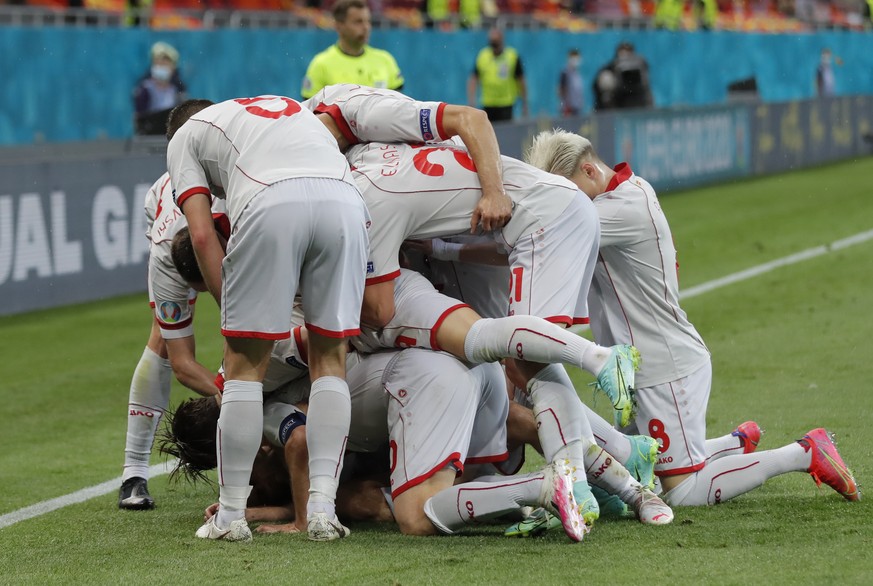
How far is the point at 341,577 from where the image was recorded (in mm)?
4375

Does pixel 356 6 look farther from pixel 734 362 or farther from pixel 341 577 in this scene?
pixel 341 577

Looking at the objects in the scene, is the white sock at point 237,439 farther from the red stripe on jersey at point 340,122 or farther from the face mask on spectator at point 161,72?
the face mask on spectator at point 161,72

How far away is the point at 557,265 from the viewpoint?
5.23m

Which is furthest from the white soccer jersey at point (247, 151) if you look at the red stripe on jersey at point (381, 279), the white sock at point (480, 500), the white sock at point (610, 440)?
the white sock at point (610, 440)

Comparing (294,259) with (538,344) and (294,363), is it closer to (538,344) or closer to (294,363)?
(294,363)

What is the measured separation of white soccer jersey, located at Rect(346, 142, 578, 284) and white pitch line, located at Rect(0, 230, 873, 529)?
1.79 m

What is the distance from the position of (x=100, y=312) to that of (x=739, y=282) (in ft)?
17.8

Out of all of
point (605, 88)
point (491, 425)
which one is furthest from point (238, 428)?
point (605, 88)

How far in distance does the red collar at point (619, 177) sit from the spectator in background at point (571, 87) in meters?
17.3

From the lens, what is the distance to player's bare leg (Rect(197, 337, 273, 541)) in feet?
16.1

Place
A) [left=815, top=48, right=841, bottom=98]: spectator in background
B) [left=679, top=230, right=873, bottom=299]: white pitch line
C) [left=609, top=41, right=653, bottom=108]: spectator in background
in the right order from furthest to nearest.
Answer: [left=815, top=48, right=841, bottom=98]: spectator in background → [left=609, top=41, right=653, bottom=108]: spectator in background → [left=679, top=230, right=873, bottom=299]: white pitch line

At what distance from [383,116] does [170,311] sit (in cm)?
119

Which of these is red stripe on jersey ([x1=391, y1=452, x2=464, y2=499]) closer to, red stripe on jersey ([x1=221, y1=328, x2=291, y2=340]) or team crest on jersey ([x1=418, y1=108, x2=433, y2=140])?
red stripe on jersey ([x1=221, y1=328, x2=291, y2=340])

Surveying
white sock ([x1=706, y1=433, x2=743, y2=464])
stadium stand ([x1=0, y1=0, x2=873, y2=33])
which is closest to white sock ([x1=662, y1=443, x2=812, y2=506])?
white sock ([x1=706, y1=433, x2=743, y2=464])
